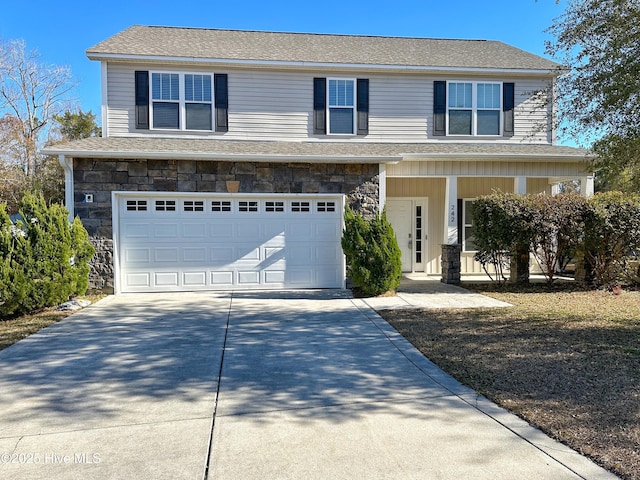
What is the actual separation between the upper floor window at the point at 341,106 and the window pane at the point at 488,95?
348 centimetres

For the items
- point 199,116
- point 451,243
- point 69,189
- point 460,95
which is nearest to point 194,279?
point 69,189

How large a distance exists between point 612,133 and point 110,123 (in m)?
10.5

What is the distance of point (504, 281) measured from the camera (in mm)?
10750

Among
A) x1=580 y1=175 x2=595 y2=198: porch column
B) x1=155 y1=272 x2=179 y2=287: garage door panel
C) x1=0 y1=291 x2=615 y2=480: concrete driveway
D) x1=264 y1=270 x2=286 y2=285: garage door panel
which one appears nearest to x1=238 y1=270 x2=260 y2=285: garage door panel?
x1=264 y1=270 x2=286 y2=285: garage door panel

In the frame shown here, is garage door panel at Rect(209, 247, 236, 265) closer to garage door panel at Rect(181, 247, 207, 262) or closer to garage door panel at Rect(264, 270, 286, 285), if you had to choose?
garage door panel at Rect(181, 247, 207, 262)

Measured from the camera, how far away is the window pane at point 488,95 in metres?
11.9

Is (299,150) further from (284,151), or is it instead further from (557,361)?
(557,361)

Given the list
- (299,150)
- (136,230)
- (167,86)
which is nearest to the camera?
(136,230)

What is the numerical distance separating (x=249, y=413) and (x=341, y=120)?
9125mm

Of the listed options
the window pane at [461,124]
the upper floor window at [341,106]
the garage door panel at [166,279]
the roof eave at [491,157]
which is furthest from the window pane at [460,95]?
the garage door panel at [166,279]

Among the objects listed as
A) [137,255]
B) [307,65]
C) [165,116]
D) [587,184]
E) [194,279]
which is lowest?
[194,279]

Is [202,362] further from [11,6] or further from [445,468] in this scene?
[11,6]

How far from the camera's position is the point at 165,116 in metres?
10.8

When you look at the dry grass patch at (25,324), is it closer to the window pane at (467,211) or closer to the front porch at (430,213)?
the front porch at (430,213)
